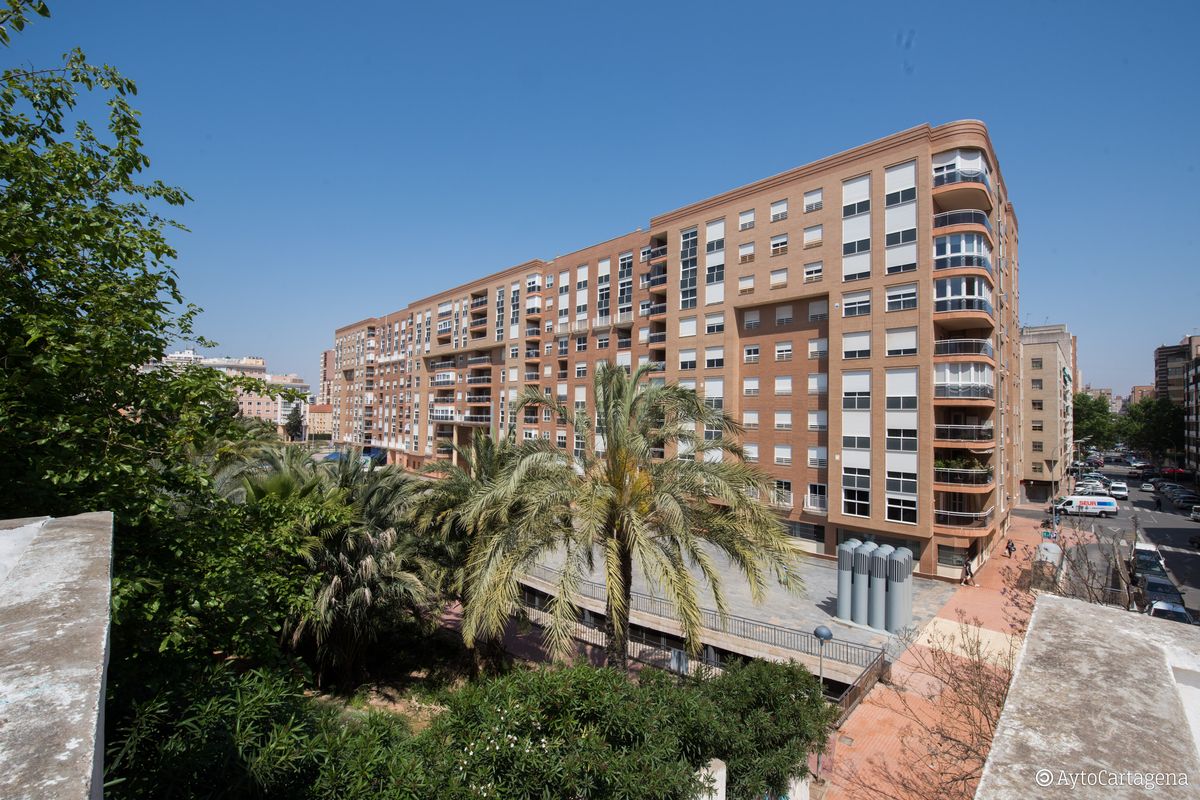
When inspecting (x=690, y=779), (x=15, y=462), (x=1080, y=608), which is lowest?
(x=690, y=779)

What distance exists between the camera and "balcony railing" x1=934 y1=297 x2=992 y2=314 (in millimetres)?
22766

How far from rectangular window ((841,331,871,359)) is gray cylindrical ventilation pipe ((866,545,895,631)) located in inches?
419

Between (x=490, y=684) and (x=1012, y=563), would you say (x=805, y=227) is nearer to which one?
(x=1012, y=563)

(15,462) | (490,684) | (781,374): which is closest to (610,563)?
(490,684)

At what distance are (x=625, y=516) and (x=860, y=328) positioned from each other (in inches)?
766

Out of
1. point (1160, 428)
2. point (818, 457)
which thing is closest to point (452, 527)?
point (818, 457)

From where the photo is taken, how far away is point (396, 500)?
1456 centimetres

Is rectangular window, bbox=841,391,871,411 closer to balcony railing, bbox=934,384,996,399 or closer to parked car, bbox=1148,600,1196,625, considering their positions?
balcony railing, bbox=934,384,996,399

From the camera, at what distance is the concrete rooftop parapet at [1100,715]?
5.97ft

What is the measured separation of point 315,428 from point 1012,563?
123809 mm

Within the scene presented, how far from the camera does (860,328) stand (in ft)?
80.9

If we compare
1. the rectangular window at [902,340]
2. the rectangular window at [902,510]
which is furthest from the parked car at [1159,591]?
the rectangular window at [902,340]

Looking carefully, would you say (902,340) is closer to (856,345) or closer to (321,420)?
(856,345)

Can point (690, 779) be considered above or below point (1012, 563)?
above
